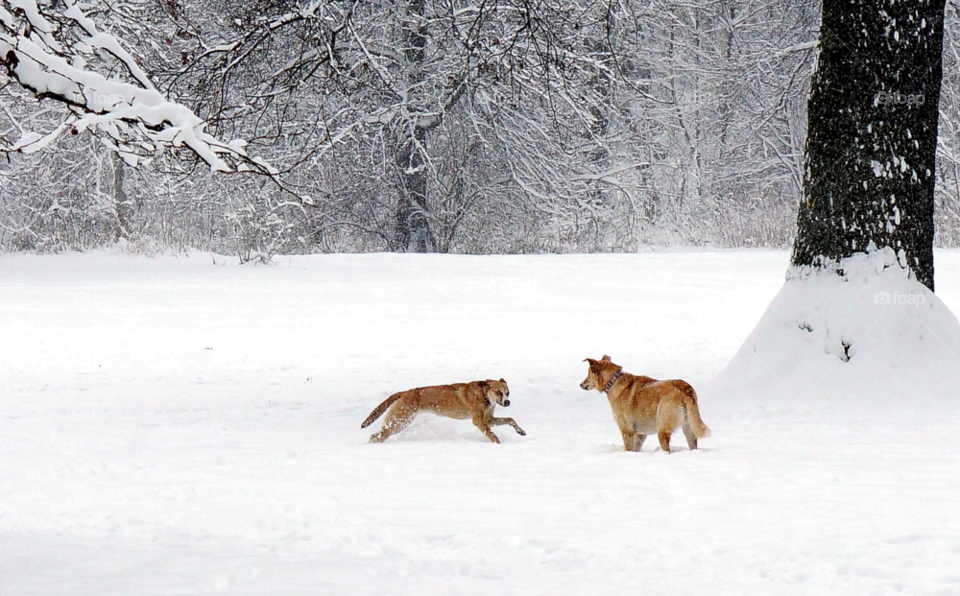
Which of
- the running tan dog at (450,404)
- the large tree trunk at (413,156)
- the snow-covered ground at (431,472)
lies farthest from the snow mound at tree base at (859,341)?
the large tree trunk at (413,156)

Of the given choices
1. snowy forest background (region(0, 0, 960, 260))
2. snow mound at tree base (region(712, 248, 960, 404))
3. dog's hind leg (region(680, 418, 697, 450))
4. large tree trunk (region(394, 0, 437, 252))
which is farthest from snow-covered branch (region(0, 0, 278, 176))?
large tree trunk (region(394, 0, 437, 252))

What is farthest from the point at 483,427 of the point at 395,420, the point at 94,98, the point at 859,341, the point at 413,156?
the point at 413,156

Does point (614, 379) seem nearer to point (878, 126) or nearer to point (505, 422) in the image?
point (505, 422)

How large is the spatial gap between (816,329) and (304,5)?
38.2ft

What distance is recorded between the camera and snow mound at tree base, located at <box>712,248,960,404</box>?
7.88m

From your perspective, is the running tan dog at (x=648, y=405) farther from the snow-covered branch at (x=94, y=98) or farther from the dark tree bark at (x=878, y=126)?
the snow-covered branch at (x=94, y=98)

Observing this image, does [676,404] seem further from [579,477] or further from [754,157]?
[754,157]

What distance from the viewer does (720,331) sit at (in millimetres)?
13406

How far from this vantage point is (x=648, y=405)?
627 centimetres

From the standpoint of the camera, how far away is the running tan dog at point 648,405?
6.13m

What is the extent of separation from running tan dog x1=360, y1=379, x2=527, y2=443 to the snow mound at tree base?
228cm

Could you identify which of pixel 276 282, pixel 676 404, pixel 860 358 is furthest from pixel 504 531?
pixel 276 282

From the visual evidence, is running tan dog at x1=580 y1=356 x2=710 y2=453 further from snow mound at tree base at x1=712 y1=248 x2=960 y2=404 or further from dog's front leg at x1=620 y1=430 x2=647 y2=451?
snow mound at tree base at x1=712 y1=248 x2=960 y2=404

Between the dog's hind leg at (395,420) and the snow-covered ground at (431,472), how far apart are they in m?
0.27
